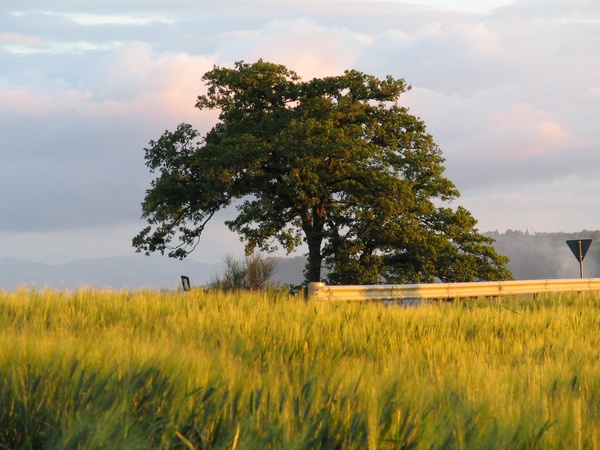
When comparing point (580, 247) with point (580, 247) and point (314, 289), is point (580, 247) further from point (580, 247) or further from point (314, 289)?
point (314, 289)

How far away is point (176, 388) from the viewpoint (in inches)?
218

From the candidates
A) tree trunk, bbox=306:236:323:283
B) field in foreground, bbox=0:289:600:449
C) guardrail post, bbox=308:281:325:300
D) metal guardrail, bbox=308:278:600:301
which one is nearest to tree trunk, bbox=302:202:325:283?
tree trunk, bbox=306:236:323:283

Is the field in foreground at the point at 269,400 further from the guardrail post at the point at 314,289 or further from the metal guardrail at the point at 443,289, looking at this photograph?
the metal guardrail at the point at 443,289

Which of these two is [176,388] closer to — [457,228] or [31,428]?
[31,428]

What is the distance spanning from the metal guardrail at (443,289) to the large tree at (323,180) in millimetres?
8756

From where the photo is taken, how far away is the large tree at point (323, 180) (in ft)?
103

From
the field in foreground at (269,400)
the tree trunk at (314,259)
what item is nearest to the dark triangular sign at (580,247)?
the tree trunk at (314,259)

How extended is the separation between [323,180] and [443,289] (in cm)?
1258

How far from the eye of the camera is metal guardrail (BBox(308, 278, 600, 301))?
1731 cm

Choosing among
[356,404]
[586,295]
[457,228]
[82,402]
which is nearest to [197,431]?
[82,402]

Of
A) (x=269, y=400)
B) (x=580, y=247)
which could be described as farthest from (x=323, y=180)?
(x=269, y=400)

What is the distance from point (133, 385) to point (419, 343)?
636 centimetres

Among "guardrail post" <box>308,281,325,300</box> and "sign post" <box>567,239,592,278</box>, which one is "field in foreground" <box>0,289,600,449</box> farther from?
"sign post" <box>567,239,592,278</box>

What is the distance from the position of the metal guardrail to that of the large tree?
8.76 m
